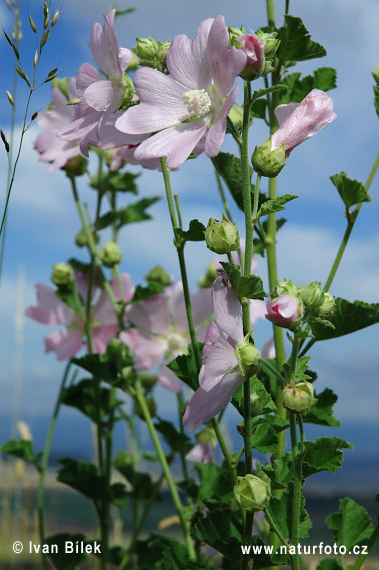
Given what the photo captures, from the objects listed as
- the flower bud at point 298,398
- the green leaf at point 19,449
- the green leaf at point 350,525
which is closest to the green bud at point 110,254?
the green leaf at point 19,449

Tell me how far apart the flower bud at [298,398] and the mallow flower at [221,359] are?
4cm

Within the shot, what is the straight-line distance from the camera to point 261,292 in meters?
0.62

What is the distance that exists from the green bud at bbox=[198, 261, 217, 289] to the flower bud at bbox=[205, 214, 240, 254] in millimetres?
653

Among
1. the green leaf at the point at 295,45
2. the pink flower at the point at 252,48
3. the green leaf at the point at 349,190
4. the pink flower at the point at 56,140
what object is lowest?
the pink flower at the point at 252,48

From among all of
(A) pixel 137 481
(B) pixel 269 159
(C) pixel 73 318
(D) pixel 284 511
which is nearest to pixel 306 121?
(B) pixel 269 159

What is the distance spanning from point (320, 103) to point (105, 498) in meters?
0.86

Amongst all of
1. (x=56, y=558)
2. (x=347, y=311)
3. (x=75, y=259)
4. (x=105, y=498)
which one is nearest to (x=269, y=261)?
(x=347, y=311)

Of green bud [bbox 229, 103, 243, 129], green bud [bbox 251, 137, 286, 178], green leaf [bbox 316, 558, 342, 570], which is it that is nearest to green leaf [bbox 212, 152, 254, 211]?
green bud [bbox 229, 103, 243, 129]

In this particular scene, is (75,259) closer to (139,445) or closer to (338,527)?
(139,445)

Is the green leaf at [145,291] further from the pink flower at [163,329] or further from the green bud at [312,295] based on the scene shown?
the green bud at [312,295]

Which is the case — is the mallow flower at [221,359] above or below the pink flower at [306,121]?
below

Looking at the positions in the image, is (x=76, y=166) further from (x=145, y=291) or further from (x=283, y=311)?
(x=283, y=311)

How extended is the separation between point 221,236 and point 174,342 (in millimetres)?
639

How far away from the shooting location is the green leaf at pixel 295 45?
0.96m
